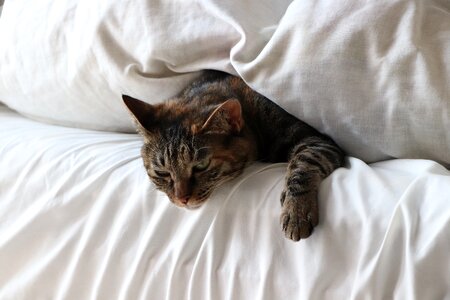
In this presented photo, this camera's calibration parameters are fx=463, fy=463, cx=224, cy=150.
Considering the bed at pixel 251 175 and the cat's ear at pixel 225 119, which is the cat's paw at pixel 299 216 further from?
the cat's ear at pixel 225 119

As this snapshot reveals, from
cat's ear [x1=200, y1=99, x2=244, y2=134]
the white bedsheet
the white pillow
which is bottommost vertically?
the white bedsheet

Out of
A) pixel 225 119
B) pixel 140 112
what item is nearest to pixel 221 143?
pixel 225 119

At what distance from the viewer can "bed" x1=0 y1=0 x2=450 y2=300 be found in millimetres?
624

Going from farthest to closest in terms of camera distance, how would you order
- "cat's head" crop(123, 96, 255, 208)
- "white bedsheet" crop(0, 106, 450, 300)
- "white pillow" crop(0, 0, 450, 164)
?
"cat's head" crop(123, 96, 255, 208)
"white pillow" crop(0, 0, 450, 164)
"white bedsheet" crop(0, 106, 450, 300)

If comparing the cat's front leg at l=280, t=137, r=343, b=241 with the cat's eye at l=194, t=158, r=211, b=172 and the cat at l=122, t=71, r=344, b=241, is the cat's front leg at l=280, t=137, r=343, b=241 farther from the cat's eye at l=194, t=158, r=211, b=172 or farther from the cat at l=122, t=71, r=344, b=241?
the cat's eye at l=194, t=158, r=211, b=172

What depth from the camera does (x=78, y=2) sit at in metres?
1.02

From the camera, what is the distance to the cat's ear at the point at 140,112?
0.85 metres

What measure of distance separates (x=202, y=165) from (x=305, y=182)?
0.20 m

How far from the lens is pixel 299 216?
2.12ft

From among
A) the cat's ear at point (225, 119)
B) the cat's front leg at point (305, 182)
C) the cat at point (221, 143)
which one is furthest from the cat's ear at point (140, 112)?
the cat's front leg at point (305, 182)

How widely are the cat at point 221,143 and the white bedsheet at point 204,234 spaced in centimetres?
3

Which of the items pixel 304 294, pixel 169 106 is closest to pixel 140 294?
pixel 304 294

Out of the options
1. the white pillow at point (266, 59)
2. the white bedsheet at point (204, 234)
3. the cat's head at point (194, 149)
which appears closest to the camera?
the white bedsheet at point (204, 234)

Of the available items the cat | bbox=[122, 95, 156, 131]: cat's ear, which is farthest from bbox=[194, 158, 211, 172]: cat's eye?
bbox=[122, 95, 156, 131]: cat's ear
